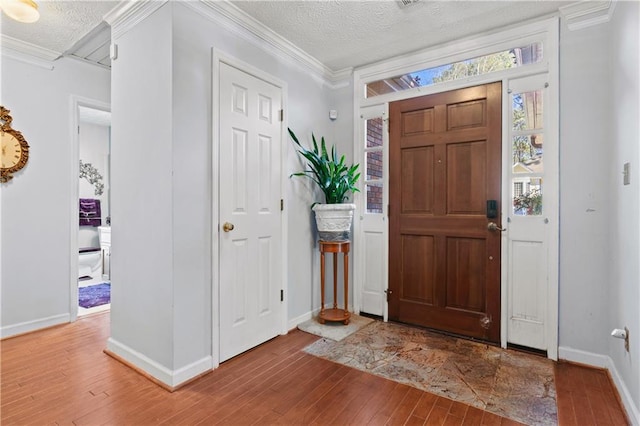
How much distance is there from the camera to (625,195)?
1.93 meters

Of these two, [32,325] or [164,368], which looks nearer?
[164,368]

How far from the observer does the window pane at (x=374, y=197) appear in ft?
11.1

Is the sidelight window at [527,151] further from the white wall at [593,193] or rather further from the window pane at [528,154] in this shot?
the white wall at [593,193]

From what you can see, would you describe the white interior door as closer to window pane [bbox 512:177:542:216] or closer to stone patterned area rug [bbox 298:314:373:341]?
stone patterned area rug [bbox 298:314:373:341]

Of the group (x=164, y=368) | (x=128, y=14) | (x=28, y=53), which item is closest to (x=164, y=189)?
(x=164, y=368)

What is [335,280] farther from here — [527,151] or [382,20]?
[382,20]

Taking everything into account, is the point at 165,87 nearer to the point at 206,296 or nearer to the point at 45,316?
the point at 206,296

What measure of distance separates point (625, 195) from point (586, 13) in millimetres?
1403

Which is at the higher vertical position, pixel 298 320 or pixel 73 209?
pixel 73 209

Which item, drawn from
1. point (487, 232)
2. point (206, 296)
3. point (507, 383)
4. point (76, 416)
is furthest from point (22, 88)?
point (507, 383)

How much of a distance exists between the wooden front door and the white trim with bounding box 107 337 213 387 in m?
1.86

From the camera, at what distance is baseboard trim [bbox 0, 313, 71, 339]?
9.49ft

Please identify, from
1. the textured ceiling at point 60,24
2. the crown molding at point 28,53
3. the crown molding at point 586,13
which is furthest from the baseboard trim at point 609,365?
the crown molding at point 28,53

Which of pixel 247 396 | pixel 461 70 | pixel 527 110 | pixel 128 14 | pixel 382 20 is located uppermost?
pixel 382 20
